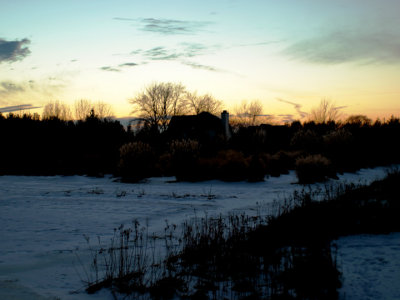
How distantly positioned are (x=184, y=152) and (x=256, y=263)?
15.6 m

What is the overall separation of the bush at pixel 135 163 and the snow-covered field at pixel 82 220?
918mm

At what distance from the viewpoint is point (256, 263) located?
5195 millimetres

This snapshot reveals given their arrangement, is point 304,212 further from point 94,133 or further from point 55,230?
point 94,133

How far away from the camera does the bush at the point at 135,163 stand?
20.2m

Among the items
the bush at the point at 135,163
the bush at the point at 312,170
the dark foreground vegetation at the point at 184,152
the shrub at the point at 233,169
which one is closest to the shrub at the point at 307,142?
the dark foreground vegetation at the point at 184,152

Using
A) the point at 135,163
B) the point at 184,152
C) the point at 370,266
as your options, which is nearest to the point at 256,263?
the point at 370,266

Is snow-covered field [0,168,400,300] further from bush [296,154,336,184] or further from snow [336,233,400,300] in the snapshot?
Result: bush [296,154,336,184]

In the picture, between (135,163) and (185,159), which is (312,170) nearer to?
(185,159)

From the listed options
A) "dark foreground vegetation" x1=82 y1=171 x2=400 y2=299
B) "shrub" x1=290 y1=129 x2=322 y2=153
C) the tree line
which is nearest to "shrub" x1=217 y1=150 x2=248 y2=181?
the tree line

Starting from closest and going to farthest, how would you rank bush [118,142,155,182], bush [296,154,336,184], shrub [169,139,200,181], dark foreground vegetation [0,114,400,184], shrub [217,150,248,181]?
bush [296,154,336,184] < shrub [217,150,248,181] < dark foreground vegetation [0,114,400,184] < shrub [169,139,200,181] < bush [118,142,155,182]

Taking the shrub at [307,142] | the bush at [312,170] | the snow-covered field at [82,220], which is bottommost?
the snow-covered field at [82,220]

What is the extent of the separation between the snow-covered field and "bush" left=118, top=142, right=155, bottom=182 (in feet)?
3.01

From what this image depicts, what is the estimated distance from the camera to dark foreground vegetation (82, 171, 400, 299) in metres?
4.49

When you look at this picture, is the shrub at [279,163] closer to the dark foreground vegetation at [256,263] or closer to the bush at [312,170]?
the bush at [312,170]
